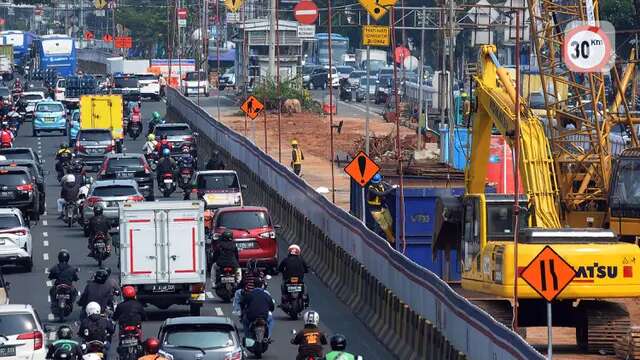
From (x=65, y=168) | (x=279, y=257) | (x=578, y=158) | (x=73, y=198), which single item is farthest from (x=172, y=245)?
(x=65, y=168)

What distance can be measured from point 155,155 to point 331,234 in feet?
85.4

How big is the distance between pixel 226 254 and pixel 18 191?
1527 cm

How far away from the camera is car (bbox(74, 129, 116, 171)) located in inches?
2485

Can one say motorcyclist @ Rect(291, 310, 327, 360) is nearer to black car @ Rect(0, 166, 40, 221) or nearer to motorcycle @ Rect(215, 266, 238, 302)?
motorcycle @ Rect(215, 266, 238, 302)

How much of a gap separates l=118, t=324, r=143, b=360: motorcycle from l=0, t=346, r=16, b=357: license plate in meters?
2.16

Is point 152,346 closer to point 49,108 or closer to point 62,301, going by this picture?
point 62,301

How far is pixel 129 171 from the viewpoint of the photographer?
174 ft

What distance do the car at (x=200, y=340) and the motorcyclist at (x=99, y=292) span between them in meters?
6.03

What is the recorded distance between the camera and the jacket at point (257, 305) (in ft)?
96.9

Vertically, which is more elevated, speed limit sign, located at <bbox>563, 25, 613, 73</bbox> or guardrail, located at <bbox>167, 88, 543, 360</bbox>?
speed limit sign, located at <bbox>563, 25, 613, 73</bbox>

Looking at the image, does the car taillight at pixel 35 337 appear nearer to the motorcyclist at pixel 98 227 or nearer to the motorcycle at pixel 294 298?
the motorcycle at pixel 294 298

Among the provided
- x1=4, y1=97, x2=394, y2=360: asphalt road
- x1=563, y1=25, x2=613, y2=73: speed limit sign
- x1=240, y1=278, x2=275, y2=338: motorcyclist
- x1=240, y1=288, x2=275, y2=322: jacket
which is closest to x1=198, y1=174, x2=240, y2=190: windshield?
x1=4, y1=97, x2=394, y2=360: asphalt road

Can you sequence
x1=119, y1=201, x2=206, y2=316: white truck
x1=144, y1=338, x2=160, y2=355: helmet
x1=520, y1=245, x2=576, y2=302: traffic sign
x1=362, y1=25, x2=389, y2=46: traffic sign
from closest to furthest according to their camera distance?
x1=144, y1=338, x2=160, y2=355: helmet
x1=520, y1=245, x2=576, y2=302: traffic sign
x1=119, y1=201, x2=206, y2=316: white truck
x1=362, y1=25, x2=389, y2=46: traffic sign

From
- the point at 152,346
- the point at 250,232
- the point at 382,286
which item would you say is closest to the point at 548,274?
the point at 152,346
